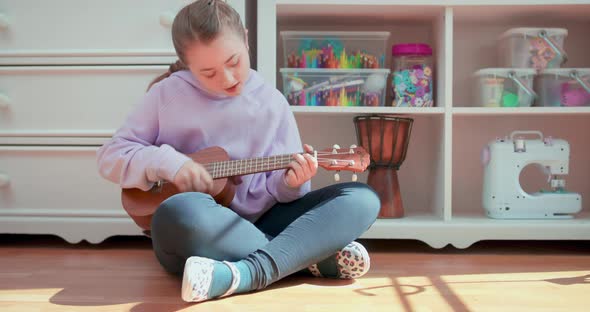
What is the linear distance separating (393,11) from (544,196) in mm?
651

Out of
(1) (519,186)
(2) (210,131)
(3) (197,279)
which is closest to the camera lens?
(3) (197,279)

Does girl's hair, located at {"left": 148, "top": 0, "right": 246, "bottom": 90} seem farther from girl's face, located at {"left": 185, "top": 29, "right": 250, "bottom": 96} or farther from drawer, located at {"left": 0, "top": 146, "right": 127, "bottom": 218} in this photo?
drawer, located at {"left": 0, "top": 146, "right": 127, "bottom": 218}

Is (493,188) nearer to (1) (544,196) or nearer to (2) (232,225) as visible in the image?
(1) (544,196)

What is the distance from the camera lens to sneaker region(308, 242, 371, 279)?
4.28 ft

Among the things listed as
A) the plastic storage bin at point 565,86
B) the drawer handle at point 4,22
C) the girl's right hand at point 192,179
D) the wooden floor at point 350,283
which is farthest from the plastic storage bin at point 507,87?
the drawer handle at point 4,22

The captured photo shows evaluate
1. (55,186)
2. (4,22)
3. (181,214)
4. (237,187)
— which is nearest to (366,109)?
(237,187)

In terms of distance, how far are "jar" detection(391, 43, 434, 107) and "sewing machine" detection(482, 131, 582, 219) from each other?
24 centimetres

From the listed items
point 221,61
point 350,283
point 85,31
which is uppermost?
point 85,31

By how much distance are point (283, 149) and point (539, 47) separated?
851 millimetres

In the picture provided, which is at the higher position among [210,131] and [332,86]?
[332,86]

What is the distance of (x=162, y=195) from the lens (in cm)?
136

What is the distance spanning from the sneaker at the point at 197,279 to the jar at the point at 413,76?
93cm

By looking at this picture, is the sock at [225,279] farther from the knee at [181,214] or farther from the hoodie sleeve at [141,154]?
the hoodie sleeve at [141,154]

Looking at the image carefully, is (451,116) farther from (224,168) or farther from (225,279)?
(225,279)
